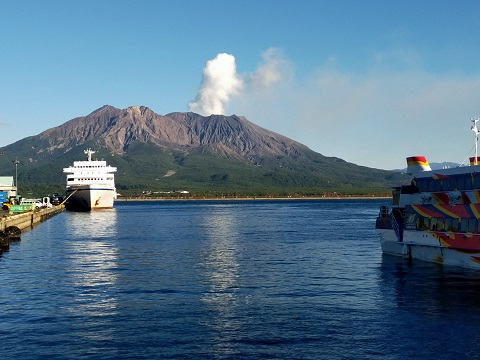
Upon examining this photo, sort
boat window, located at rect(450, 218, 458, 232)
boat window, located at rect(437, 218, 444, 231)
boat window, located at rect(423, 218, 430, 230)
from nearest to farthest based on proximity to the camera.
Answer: boat window, located at rect(450, 218, 458, 232)
boat window, located at rect(437, 218, 444, 231)
boat window, located at rect(423, 218, 430, 230)

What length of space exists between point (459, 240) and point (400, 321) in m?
19.2

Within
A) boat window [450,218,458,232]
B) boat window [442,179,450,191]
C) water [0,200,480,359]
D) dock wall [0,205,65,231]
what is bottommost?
water [0,200,480,359]

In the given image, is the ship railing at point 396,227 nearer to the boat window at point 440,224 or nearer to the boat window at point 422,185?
the boat window at point 422,185

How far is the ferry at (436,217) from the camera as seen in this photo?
4894cm

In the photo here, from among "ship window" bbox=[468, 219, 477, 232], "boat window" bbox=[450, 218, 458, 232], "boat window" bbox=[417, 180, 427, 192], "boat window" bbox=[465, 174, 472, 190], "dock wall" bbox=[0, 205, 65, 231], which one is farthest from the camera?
"dock wall" bbox=[0, 205, 65, 231]

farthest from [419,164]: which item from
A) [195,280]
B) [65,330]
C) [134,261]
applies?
[65,330]

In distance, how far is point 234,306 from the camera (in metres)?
38.0

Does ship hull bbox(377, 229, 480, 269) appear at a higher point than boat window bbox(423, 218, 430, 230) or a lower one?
lower

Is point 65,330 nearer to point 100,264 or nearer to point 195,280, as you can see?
point 195,280

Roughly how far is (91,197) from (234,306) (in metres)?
154

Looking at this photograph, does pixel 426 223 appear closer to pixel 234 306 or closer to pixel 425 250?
pixel 425 250

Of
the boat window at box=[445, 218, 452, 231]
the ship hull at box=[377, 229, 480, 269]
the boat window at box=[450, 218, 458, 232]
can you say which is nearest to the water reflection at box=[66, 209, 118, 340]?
the ship hull at box=[377, 229, 480, 269]

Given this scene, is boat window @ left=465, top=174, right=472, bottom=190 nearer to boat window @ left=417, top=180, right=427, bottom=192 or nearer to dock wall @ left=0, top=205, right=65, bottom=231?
boat window @ left=417, top=180, right=427, bottom=192

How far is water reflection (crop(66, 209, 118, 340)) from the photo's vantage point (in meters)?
36.6
